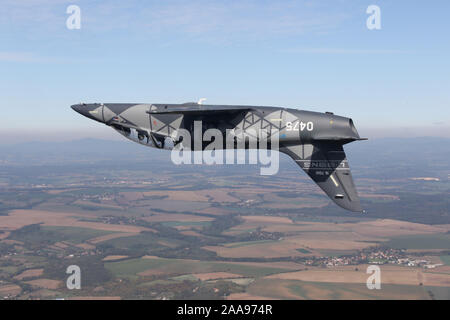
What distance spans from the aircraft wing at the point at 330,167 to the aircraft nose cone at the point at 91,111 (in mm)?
8602

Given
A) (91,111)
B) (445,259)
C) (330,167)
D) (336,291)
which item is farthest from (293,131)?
(445,259)

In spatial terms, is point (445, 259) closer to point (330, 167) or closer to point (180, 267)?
point (180, 267)

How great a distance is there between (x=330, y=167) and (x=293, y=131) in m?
2.10

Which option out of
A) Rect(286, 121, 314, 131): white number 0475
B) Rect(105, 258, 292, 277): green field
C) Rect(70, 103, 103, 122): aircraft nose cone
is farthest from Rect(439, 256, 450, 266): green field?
Rect(70, 103, 103, 122): aircraft nose cone

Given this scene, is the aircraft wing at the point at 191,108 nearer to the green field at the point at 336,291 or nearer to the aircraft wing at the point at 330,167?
the aircraft wing at the point at 330,167

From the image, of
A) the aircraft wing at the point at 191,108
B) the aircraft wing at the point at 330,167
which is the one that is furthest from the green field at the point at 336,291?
the aircraft wing at the point at 191,108

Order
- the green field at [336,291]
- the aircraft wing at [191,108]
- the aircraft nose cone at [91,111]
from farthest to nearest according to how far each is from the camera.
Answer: the green field at [336,291]
the aircraft nose cone at [91,111]
the aircraft wing at [191,108]

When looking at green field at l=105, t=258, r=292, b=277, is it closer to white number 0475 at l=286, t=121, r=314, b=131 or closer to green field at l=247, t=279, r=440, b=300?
green field at l=247, t=279, r=440, b=300

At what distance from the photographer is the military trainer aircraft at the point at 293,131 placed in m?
16.0

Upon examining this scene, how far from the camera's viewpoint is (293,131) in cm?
1616

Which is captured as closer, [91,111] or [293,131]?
[293,131]

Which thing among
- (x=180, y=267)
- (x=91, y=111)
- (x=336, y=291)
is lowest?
(x=180, y=267)

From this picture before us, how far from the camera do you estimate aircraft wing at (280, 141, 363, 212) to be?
16.0 m

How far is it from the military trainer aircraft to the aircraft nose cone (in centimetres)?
322
